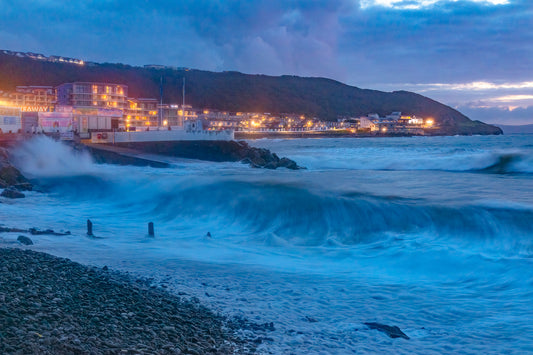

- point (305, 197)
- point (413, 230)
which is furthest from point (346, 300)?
point (305, 197)

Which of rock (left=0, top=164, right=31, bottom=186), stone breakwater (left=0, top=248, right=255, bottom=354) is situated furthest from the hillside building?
stone breakwater (left=0, top=248, right=255, bottom=354)

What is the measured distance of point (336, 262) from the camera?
34.9 ft

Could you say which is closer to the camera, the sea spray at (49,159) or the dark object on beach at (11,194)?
the dark object on beach at (11,194)

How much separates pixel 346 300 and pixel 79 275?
4134 millimetres

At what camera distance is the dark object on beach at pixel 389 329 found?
614 centimetres

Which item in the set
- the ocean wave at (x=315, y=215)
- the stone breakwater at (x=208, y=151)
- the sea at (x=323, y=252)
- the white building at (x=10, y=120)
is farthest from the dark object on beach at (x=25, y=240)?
the white building at (x=10, y=120)

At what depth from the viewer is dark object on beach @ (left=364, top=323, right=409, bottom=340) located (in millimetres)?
6141

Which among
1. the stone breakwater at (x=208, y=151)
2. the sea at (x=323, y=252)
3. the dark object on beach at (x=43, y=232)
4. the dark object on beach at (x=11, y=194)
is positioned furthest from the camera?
the stone breakwater at (x=208, y=151)

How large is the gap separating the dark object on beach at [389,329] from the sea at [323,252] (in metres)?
0.11

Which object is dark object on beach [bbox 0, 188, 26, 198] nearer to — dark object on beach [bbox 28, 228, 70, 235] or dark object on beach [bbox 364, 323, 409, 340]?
dark object on beach [bbox 28, 228, 70, 235]

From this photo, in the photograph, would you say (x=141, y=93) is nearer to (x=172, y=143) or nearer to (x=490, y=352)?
(x=172, y=143)

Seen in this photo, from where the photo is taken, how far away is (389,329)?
6.28 meters

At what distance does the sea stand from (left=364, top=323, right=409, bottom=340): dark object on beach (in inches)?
4.3

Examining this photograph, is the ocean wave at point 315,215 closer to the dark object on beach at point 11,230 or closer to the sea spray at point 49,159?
the dark object on beach at point 11,230
